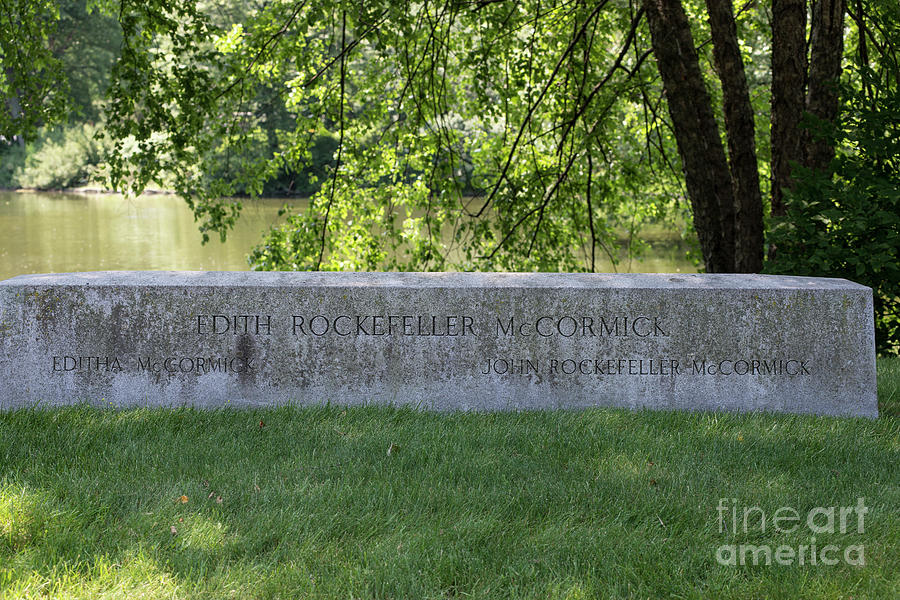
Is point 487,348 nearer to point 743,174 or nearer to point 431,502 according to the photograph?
point 431,502

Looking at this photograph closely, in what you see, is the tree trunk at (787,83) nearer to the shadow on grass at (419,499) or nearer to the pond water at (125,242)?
the shadow on grass at (419,499)

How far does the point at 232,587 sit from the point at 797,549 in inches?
85.6

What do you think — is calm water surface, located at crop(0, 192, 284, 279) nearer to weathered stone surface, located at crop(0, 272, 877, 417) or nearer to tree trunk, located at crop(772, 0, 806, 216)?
tree trunk, located at crop(772, 0, 806, 216)

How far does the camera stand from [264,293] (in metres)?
5.16

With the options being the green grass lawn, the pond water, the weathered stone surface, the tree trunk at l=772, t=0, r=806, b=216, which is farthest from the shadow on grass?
the pond water

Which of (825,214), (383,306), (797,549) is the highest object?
(825,214)

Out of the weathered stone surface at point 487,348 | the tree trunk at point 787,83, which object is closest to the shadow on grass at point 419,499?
the weathered stone surface at point 487,348

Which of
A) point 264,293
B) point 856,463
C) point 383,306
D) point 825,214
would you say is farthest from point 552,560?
point 825,214

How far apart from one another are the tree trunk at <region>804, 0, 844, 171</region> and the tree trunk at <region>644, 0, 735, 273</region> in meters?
0.95

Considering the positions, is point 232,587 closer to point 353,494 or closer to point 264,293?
point 353,494

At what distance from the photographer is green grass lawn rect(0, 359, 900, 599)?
9.55ft

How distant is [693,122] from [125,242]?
20.0m

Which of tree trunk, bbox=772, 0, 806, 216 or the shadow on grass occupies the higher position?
tree trunk, bbox=772, 0, 806, 216

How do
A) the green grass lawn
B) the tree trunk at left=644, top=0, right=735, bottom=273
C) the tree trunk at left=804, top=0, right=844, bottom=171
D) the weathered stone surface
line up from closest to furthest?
the green grass lawn, the weathered stone surface, the tree trunk at left=644, top=0, right=735, bottom=273, the tree trunk at left=804, top=0, right=844, bottom=171
